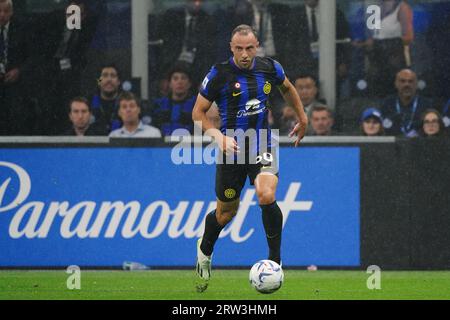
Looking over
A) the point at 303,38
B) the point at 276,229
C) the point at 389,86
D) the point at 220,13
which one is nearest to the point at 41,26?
the point at 220,13

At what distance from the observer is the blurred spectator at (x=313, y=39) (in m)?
14.5

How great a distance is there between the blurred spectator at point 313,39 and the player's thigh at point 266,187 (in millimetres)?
4132

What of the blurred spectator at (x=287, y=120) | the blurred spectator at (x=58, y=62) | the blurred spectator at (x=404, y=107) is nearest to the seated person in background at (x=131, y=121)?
the blurred spectator at (x=58, y=62)

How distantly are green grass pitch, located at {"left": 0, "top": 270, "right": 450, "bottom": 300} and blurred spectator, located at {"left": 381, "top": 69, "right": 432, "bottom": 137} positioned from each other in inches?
74.3

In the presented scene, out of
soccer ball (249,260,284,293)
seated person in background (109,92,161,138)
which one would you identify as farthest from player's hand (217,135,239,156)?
seated person in background (109,92,161,138)

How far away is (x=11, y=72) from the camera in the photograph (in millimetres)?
14258

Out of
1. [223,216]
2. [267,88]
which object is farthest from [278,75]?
[223,216]

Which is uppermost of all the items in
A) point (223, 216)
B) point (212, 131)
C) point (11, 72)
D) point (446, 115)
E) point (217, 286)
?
point (11, 72)

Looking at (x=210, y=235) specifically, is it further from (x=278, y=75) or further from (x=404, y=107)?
(x=404, y=107)

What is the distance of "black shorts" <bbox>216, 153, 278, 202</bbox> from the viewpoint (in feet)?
35.1

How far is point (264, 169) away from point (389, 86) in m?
4.37

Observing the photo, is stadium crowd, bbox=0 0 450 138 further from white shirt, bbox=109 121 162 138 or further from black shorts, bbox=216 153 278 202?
black shorts, bbox=216 153 278 202

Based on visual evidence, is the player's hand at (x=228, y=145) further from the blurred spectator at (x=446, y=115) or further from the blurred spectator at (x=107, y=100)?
the blurred spectator at (x=446, y=115)

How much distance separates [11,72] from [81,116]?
1199mm
